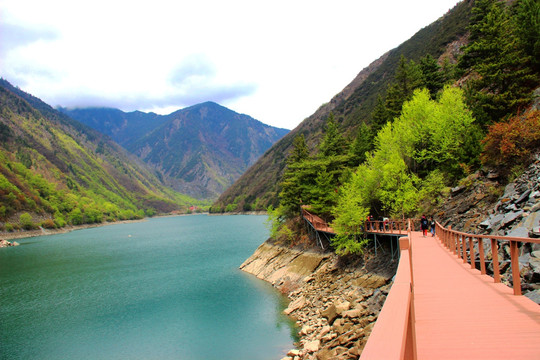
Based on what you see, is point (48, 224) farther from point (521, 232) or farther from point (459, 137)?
point (521, 232)

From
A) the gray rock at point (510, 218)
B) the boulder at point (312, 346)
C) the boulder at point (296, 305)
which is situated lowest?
the boulder at point (296, 305)

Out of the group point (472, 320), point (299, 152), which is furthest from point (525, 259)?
point (299, 152)

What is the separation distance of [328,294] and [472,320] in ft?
93.8

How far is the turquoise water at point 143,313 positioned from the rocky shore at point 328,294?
1.98m

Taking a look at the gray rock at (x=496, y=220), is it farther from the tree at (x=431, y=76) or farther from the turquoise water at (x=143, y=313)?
the tree at (x=431, y=76)

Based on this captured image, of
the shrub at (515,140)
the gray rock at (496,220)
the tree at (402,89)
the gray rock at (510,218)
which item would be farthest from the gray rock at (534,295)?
the tree at (402,89)

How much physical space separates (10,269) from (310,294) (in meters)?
65.9

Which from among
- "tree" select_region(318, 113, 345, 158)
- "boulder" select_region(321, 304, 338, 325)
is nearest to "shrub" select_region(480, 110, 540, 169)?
"boulder" select_region(321, 304, 338, 325)

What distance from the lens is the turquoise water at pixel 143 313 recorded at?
2894cm

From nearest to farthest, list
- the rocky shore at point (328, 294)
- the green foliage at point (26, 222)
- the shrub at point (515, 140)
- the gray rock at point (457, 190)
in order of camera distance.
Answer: the rocky shore at point (328, 294), the shrub at point (515, 140), the gray rock at point (457, 190), the green foliage at point (26, 222)

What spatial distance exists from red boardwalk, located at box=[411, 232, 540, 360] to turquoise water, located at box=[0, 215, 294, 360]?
18.8m

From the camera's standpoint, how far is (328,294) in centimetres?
3466

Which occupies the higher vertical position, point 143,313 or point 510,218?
point 510,218

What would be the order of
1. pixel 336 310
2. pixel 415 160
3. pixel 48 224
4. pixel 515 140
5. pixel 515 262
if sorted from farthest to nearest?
pixel 48 224 < pixel 415 160 < pixel 336 310 < pixel 515 140 < pixel 515 262
